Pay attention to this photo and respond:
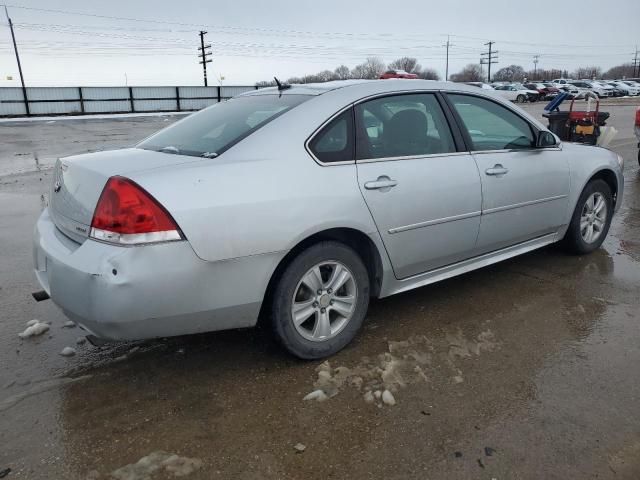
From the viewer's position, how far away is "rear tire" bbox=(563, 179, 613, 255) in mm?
4660

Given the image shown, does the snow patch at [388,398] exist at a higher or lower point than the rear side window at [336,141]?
lower

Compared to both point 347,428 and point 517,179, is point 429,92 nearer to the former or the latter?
point 517,179

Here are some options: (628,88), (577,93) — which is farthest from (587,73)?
(577,93)

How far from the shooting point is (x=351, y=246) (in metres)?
→ 3.22

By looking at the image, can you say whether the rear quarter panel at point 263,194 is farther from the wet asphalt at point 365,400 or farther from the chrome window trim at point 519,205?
the chrome window trim at point 519,205

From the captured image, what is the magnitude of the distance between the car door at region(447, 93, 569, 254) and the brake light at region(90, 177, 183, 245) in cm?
223

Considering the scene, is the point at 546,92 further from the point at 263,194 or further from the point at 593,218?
the point at 263,194

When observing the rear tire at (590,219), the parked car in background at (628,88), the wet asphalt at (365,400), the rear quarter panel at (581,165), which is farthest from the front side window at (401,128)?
the parked car in background at (628,88)

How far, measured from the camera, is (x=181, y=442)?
241 centimetres

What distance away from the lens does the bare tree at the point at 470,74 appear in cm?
10620

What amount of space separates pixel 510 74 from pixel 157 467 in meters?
129

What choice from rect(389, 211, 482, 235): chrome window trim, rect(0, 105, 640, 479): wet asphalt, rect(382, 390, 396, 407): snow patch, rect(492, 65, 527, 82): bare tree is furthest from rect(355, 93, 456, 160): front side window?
rect(492, 65, 527, 82): bare tree

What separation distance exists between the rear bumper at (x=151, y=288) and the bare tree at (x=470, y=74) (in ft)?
358

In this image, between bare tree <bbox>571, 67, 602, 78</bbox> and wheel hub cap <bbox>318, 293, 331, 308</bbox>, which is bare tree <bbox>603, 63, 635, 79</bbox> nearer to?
bare tree <bbox>571, 67, 602, 78</bbox>
